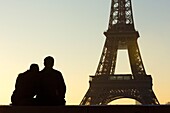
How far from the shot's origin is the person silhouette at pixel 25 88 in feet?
22.7

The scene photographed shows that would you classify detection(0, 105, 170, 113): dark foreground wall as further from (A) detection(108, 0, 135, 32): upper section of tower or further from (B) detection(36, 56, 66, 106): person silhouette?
(A) detection(108, 0, 135, 32): upper section of tower

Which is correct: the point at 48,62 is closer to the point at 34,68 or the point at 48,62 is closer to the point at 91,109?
the point at 34,68

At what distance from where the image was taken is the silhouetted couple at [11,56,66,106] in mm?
6836

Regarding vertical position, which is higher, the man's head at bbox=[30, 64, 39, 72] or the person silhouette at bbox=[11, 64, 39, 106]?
the man's head at bbox=[30, 64, 39, 72]

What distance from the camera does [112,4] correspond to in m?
48.3

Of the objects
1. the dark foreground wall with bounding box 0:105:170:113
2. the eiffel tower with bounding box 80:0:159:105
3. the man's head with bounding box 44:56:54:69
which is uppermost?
the eiffel tower with bounding box 80:0:159:105

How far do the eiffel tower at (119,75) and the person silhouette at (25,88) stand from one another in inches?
1514

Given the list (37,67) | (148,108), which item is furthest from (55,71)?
(148,108)

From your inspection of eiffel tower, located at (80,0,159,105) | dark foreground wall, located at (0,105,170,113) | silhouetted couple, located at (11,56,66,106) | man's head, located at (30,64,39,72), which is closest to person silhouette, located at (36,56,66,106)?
silhouetted couple, located at (11,56,66,106)

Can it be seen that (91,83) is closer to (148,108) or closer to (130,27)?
(130,27)

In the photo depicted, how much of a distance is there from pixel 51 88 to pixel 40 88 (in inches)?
7.2

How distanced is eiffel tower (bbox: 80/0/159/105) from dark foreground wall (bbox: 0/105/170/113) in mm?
39058

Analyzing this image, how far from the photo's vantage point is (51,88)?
6891 mm

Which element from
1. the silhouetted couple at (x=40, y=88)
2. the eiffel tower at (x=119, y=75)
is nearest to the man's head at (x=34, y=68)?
the silhouetted couple at (x=40, y=88)
